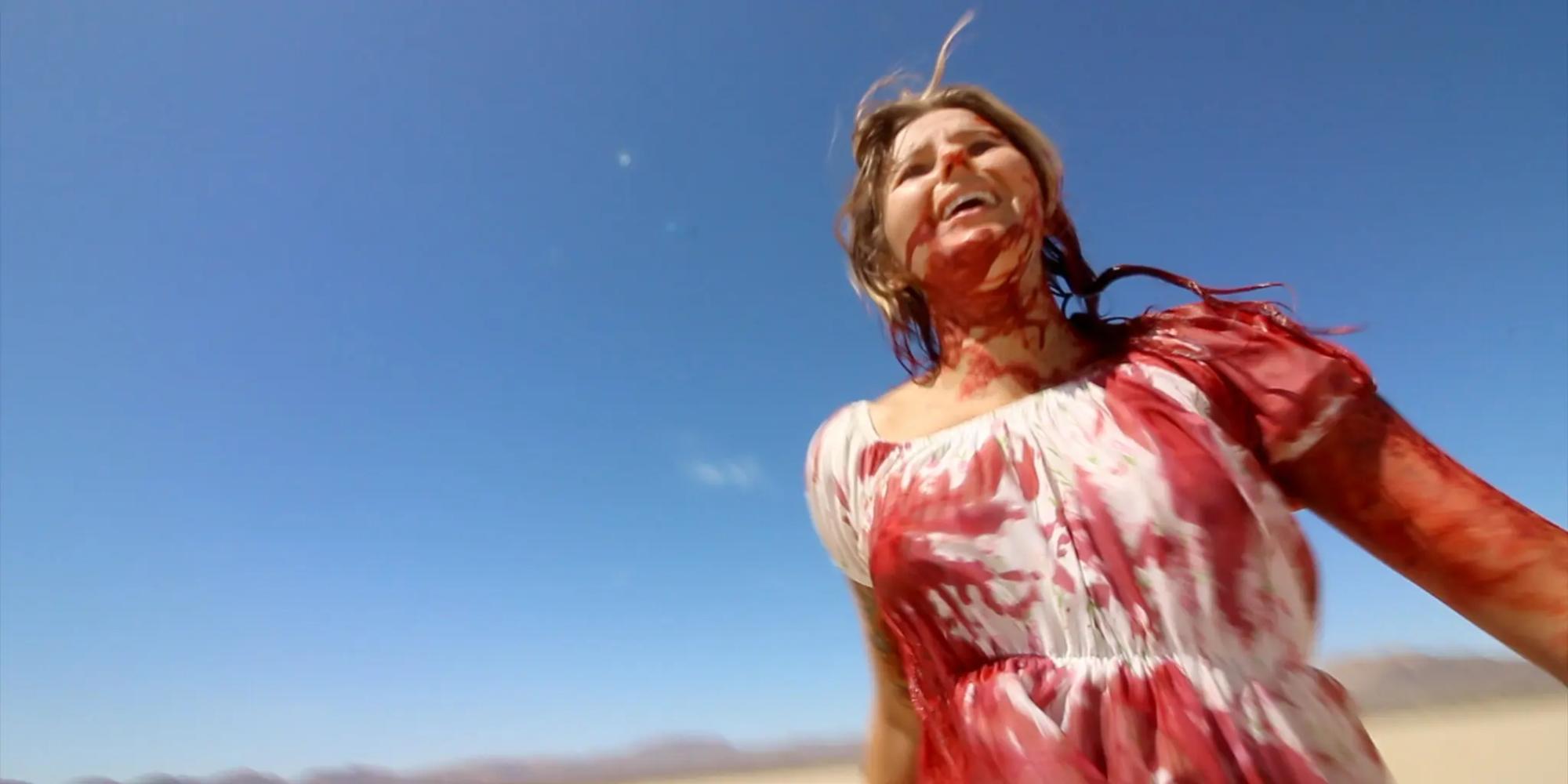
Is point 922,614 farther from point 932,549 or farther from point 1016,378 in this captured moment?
point 1016,378

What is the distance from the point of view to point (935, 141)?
139cm

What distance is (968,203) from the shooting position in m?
1.31

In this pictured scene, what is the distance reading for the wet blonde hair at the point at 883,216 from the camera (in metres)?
1.49

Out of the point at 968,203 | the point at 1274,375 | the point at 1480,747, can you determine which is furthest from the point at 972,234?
the point at 1480,747

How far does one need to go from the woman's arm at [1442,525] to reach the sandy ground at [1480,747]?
969 cm

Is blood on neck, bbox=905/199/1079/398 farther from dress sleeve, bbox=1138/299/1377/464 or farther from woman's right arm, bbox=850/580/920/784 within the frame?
woman's right arm, bbox=850/580/920/784

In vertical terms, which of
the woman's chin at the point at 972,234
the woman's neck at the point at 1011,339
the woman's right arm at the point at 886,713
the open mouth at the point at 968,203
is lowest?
the woman's right arm at the point at 886,713

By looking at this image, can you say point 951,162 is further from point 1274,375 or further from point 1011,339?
point 1274,375

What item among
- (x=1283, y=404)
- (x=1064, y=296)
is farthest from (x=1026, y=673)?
(x=1064, y=296)

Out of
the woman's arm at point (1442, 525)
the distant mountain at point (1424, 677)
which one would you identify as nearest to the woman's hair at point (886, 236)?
the woman's arm at point (1442, 525)

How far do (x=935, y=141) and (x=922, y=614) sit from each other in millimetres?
828

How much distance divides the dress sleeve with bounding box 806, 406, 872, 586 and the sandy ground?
9.76 metres

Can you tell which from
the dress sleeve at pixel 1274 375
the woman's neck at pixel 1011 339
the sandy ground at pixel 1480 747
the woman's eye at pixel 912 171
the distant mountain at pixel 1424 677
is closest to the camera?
the dress sleeve at pixel 1274 375

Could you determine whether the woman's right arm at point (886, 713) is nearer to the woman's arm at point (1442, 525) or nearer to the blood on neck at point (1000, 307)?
the blood on neck at point (1000, 307)
